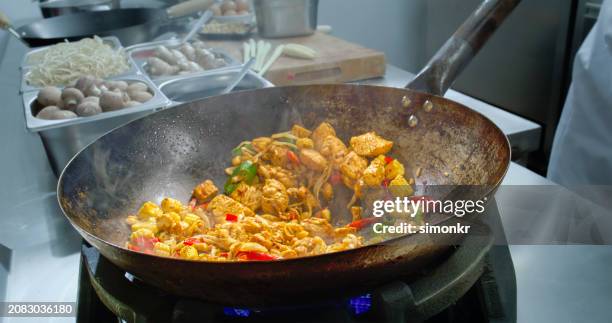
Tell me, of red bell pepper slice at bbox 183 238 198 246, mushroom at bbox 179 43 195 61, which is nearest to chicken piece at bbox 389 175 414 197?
red bell pepper slice at bbox 183 238 198 246

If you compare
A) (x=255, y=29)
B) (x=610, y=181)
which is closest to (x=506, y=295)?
(x=610, y=181)

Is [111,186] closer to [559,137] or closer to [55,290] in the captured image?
[55,290]

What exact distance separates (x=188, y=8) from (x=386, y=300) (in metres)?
2.67

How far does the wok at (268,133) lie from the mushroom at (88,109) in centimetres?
34

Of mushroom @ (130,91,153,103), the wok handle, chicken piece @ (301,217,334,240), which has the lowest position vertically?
chicken piece @ (301,217,334,240)

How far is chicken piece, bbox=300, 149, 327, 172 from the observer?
1.23 metres

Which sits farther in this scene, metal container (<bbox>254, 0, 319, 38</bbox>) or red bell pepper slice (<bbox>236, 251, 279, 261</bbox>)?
metal container (<bbox>254, 0, 319, 38</bbox>)

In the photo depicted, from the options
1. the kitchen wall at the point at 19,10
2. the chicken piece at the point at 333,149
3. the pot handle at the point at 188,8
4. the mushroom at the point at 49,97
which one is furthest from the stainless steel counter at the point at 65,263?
the kitchen wall at the point at 19,10

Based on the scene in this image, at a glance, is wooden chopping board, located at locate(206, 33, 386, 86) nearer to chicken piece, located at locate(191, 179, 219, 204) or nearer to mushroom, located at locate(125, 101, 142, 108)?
mushroom, located at locate(125, 101, 142, 108)

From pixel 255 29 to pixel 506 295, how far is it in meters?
2.33

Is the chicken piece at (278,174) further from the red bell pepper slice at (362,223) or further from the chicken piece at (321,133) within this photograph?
the red bell pepper slice at (362,223)

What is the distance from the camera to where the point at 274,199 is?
44.6 inches

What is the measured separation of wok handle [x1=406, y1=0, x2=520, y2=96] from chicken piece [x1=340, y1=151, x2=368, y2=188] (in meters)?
0.24

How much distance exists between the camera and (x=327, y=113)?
1351 mm
